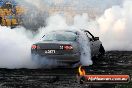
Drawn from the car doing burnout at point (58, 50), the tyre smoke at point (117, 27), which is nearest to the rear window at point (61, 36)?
the car doing burnout at point (58, 50)

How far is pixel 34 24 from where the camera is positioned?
35.0 metres

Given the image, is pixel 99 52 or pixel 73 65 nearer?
pixel 73 65

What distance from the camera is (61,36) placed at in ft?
47.6

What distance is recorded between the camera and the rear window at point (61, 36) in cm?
1427

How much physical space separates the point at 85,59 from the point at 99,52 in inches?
109

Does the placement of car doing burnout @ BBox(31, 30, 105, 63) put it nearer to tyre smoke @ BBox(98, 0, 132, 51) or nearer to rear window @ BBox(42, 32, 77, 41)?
rear window @ BBox(42, 32, 77, 41)

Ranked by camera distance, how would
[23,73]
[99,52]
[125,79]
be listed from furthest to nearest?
[99,52] → [23,73] → [125,79]

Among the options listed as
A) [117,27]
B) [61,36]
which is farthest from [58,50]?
[117,27]

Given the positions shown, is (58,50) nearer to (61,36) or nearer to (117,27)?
(61,36)

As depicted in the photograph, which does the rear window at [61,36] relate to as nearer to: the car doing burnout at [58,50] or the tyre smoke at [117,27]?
the car doing burnout at [58,50]

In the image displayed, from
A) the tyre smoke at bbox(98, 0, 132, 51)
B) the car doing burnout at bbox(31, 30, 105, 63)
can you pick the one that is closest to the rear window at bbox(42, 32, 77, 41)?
the car doing burnout at bbox(31, 30, 105, 63)

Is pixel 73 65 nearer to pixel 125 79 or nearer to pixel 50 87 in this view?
pixel 50 87

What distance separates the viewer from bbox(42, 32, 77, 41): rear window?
1427 centimetres

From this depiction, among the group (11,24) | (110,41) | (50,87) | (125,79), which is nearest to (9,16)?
(11,24)
